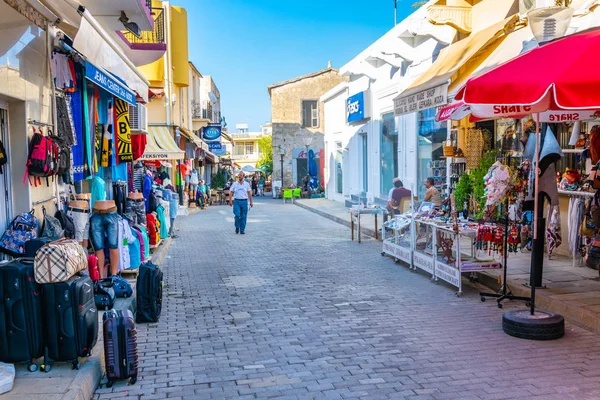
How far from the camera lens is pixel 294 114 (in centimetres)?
4378

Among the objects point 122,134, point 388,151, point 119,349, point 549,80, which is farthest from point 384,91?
point 119,349

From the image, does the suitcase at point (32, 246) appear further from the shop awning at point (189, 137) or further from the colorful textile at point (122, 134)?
the shop awning at point (189, 137)

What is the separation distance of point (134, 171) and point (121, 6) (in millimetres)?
4101

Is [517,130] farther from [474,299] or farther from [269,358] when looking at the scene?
[269,358]

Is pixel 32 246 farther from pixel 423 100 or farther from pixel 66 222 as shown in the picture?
pixel 423 100

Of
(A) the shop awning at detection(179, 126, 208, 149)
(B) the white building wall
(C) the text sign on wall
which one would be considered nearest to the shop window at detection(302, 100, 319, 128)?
(B) the white building wall

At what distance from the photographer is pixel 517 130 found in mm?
10578

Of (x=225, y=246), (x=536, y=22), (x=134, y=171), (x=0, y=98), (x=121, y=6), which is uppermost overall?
(x=121, y=6)

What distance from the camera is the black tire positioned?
19.0 feet

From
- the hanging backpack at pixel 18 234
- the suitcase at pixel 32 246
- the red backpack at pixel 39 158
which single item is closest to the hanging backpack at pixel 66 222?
the red backpack at pixel 39 158

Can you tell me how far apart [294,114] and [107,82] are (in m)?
36.3

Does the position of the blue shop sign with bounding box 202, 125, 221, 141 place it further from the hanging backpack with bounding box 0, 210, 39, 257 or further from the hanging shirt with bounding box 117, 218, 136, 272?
the hanging backpack with bounding box 0, 210, 39, 257

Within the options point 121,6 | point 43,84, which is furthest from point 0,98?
point 121,6

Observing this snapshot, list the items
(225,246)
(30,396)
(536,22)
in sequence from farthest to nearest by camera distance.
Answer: (225,246), (536,22), (30,396)
